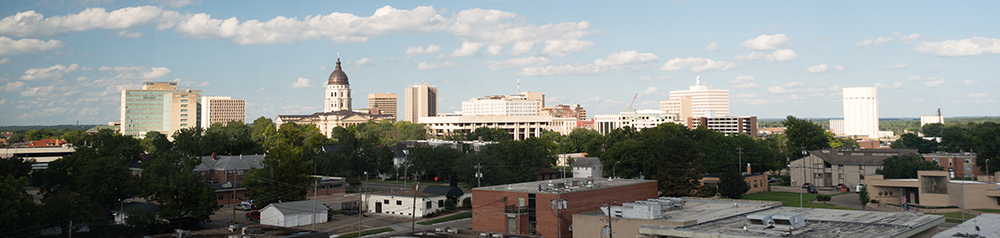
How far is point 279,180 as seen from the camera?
206ft

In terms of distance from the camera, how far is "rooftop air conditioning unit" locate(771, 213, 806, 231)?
108 feet

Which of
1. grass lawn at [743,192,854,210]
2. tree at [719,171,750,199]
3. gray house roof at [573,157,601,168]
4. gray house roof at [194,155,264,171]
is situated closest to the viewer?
grass lawn at [743,192,854,210]

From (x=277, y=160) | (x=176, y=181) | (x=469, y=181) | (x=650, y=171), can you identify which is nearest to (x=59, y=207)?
(x=176, y=181)

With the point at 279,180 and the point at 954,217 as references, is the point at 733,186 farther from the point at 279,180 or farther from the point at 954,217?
the point at 279,180

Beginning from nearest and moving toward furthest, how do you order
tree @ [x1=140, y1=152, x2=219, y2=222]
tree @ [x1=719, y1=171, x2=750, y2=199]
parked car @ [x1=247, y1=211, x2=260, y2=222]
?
tree @ [x1=140, y1=152, x2=219, y2=222]
parked car @ [x1=247, y1=211, x2=260, y2=222]
tree @ [x1=719, y1=171, x2=750, y2=199]

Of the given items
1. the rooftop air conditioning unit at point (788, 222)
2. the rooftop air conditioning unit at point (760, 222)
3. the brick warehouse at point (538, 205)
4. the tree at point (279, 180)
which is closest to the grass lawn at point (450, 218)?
the brick warehouse at point (538, 205)

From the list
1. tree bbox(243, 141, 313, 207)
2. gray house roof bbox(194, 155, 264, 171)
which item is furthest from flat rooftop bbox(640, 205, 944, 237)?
gray house roof bbox(194, 155, 264, 171)

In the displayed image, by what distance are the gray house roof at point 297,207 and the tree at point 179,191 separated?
4.83m

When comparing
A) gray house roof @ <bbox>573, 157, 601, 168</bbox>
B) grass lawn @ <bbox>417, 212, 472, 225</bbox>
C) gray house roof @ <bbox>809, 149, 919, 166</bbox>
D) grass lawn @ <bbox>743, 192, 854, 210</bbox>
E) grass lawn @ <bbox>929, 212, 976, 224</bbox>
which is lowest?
grass lawn @ <bbox>417, 212, 472, 225</bbox>

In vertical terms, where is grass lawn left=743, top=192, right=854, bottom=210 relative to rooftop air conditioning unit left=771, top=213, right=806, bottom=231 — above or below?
below

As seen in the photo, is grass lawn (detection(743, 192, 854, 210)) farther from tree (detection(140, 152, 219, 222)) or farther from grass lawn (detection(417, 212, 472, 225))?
tree (detection(140, 152, 219, 222))

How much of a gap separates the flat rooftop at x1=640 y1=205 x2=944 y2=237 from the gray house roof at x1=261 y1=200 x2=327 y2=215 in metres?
30.8

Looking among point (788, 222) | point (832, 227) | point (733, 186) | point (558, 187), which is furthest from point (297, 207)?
point (733, 186)

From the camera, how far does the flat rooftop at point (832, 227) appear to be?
107 feet
